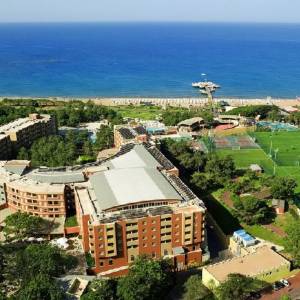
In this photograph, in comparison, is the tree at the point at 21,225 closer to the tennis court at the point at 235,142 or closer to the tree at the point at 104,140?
the tree at the point at 104,140

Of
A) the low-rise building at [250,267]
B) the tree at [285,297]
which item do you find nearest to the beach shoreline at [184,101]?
the low-rise building at [250,267]

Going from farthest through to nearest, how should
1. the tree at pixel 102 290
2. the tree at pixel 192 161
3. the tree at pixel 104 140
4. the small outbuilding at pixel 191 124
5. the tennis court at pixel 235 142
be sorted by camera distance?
1. the small outbuilding at pixel 191 124
2. the tennis court at pixel 235 142
3. the tree at pixel 104 140
4. the tree at pixel 192 161
5. the tree at pixel 102 290

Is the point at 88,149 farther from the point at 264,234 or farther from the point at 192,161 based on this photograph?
the point at 264,234

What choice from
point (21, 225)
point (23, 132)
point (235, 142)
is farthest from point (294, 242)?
point (23, 132)

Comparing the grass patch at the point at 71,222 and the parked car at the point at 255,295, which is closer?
the parked car at the point at 255,295

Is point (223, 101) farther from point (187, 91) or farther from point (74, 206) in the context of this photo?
point (74, 206)

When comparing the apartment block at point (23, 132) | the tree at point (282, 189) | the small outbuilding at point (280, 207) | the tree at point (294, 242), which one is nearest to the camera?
the tree at point (294, 242)

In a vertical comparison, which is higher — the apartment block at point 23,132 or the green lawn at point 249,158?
the apartment block at point 23,132

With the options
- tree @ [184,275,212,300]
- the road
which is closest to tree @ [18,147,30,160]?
tree @ [184,275,212,300]
